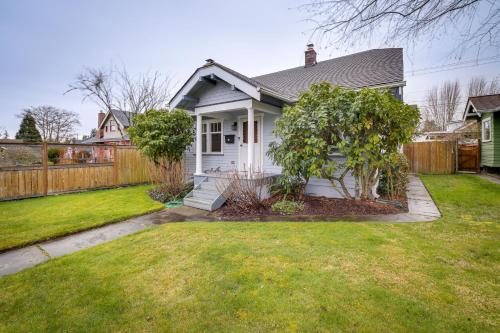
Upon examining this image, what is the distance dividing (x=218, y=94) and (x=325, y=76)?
486 centimetres

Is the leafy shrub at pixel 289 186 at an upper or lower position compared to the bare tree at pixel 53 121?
lower

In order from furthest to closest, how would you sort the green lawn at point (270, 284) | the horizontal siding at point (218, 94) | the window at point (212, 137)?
the window at point (212, 137) < the horizontal siding at point (218, 94) < the green lawn at point (270, 284)

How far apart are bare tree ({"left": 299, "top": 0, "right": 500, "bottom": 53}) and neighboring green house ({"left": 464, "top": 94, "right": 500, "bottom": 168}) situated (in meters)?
11.9

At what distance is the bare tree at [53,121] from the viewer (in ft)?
99.3

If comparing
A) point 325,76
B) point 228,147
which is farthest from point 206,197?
point 325,76

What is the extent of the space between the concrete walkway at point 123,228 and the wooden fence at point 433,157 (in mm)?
7877

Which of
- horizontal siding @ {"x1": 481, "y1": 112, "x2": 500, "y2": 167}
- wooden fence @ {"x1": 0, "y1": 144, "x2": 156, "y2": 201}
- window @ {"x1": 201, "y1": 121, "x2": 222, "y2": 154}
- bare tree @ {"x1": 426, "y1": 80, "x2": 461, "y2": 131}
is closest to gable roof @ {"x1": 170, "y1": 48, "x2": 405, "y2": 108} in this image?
window @ {"x1": 201, "y1": 121, "x2": 222, "y2": 154}

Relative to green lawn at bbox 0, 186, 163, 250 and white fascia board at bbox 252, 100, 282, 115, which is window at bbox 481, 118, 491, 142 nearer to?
white fascia board at bbox 252, 100, 282, 115

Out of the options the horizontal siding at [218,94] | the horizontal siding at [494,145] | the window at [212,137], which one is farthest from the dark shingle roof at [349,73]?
the horizontal siding at [494,145]

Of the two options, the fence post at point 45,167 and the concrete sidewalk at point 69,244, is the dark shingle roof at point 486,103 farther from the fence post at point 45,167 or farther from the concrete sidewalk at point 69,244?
the fence post at point 45,167

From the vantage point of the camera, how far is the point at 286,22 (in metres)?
3.69

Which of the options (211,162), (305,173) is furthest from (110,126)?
(305,173)

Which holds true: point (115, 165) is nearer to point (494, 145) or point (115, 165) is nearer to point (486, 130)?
point (494, 145)

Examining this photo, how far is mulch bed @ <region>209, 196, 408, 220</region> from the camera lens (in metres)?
5.85
